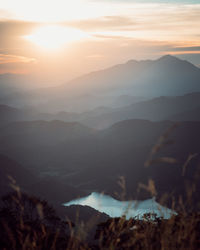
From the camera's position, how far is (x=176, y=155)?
15625 centimetres

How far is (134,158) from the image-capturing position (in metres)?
173

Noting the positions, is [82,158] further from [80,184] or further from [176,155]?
[176,155]

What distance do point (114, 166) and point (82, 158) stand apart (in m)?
31.3

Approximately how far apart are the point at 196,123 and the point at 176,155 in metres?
36.7

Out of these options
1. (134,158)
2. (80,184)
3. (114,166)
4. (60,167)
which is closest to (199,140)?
(134,158)

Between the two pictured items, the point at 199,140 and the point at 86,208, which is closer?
the point at 86,208

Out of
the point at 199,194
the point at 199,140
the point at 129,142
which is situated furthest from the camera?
the point at 129,142

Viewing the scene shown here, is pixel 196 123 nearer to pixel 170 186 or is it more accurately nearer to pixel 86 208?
pixel 170 186

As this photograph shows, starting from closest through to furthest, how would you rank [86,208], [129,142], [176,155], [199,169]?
[199,169] → [86,208] → [176,155] → [129,142]

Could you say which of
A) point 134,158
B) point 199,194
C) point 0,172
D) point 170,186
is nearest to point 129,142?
point 134,158

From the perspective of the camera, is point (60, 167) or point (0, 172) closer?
point (0, 172)

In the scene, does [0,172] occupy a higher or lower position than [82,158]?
higher

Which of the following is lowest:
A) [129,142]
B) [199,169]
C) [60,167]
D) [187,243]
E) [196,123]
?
[60,167]

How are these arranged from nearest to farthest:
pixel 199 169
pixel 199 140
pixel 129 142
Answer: pixel 199 169, pixel 199 140, pixel 129 142
